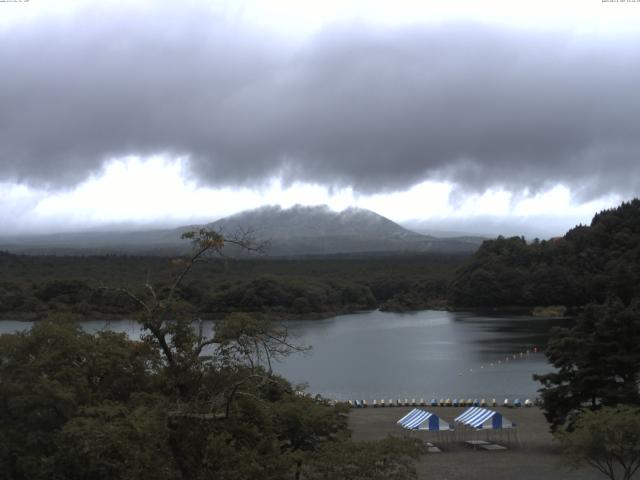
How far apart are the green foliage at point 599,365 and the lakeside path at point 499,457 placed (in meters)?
1.30

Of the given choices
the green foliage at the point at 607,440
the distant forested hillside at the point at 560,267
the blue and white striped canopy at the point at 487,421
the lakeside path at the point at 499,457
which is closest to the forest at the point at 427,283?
the distant forested hillside at the point at 560,267

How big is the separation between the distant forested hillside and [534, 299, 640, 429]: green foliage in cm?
5811

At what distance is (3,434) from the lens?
41.4 feet

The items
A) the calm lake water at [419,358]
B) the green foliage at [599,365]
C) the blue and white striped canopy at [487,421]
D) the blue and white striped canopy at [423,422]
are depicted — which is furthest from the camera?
the calm lake water at [419,358]

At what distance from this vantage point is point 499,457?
2075 cm

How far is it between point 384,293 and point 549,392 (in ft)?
253

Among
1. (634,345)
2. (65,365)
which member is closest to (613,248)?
(634,345)

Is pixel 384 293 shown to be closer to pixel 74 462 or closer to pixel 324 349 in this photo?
pixel 324 349

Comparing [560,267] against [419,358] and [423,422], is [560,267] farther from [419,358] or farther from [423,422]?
[423,422]

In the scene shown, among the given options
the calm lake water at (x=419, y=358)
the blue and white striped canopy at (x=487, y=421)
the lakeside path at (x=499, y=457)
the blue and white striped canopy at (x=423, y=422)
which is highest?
the blue and white striped canopy at (x=487, y=421)

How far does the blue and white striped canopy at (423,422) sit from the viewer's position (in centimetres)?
2233

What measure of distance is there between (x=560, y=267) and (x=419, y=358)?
42808 millimetres

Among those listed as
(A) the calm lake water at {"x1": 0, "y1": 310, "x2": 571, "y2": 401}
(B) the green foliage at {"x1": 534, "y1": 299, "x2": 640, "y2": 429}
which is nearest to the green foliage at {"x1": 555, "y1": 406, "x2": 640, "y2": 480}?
(B) the green foliage at {"x1": 534, "y1": 299, "x2": 640, "y2": 429}

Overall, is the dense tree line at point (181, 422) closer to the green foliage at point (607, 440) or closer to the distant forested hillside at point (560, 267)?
the green foliage at point (607, 440)
